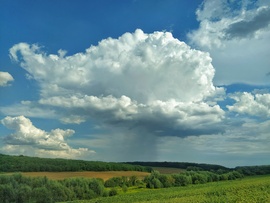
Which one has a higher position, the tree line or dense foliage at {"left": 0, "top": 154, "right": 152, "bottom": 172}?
dense foliage at {"left": 0, "top": 154, "right": 152, "bottom": 172}

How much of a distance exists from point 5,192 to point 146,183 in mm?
49652

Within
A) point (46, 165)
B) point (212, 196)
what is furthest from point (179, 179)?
point (212, 196)

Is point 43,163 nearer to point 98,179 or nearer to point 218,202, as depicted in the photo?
point 98,179

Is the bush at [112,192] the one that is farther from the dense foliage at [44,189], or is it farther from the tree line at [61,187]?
the dense foliage at [44,189]

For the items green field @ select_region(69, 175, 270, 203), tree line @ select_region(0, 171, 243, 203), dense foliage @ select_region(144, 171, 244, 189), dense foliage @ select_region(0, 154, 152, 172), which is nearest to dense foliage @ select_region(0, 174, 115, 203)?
tree line @ select_region(0, 171, 243, 203)

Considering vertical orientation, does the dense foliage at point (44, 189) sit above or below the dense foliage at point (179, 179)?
below

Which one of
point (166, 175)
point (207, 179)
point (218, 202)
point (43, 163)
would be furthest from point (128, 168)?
point (218, 202)

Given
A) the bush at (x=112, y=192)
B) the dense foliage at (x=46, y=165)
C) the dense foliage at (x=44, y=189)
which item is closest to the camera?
the dense foliage at (x=44, y=189)

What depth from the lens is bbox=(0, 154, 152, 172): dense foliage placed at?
320 feet

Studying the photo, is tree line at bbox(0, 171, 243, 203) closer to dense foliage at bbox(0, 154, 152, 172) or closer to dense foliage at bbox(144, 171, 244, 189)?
dense foliage at bbox(144, 171, 244, 189)

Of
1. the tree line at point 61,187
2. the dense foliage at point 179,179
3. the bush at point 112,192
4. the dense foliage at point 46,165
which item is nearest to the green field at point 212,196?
the bush at point 112,192

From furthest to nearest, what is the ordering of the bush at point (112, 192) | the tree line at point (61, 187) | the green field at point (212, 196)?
the bush at point (112, 192)
the tree line at point (61, 187)
the green field at point (212, 196)

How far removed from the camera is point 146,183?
112 meters

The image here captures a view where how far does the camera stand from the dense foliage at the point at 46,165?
320 ft
